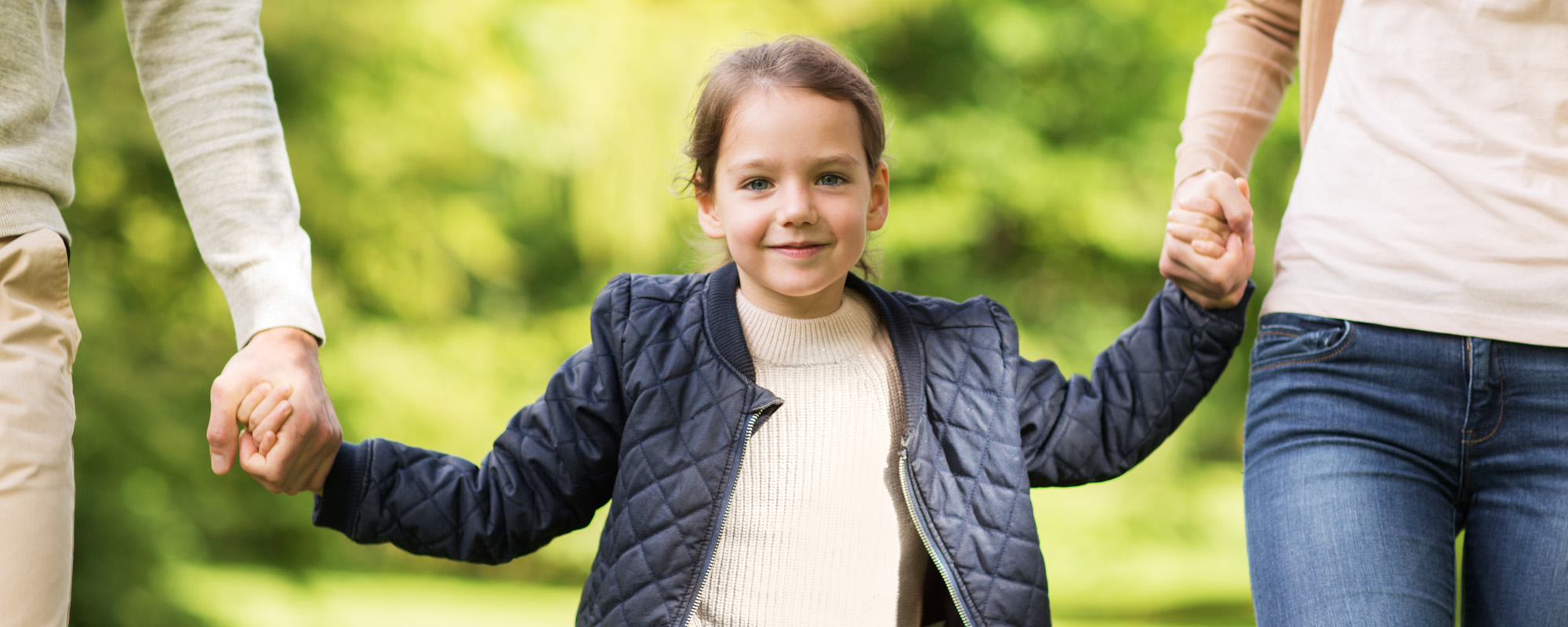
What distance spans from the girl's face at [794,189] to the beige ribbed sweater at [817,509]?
14 centimetres

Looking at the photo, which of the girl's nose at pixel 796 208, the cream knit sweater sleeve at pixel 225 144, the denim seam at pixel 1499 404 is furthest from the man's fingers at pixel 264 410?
the denim seam at pixel 1499 404

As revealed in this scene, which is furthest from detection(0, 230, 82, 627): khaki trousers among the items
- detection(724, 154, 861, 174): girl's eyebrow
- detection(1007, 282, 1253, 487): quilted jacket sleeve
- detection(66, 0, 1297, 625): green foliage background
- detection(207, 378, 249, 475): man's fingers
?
detection(66, 0, 1297, 625): green foliage background

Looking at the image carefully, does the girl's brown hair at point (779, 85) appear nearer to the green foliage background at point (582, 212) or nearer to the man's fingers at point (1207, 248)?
the man's fingers at point (1207, 248)

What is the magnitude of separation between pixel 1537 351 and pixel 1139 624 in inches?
250

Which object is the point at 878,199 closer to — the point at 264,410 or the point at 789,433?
the point at 789,433

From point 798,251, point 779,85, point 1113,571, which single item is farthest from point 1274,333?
point 1113,571

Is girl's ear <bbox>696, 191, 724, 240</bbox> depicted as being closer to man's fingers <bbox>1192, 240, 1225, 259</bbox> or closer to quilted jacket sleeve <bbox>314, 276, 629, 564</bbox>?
quilted jacket sleeve <bbox>314, 276, 629, 564</bbox>

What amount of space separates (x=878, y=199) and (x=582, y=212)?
5376 millimetres

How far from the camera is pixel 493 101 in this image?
6.66 m

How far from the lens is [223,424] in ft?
4.94

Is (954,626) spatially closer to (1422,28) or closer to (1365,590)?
(1365,590)

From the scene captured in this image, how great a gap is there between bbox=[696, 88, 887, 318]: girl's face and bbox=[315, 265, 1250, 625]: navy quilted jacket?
0.42ft

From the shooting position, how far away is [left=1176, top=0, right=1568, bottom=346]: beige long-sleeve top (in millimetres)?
1458

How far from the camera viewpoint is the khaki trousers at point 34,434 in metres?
1.22
